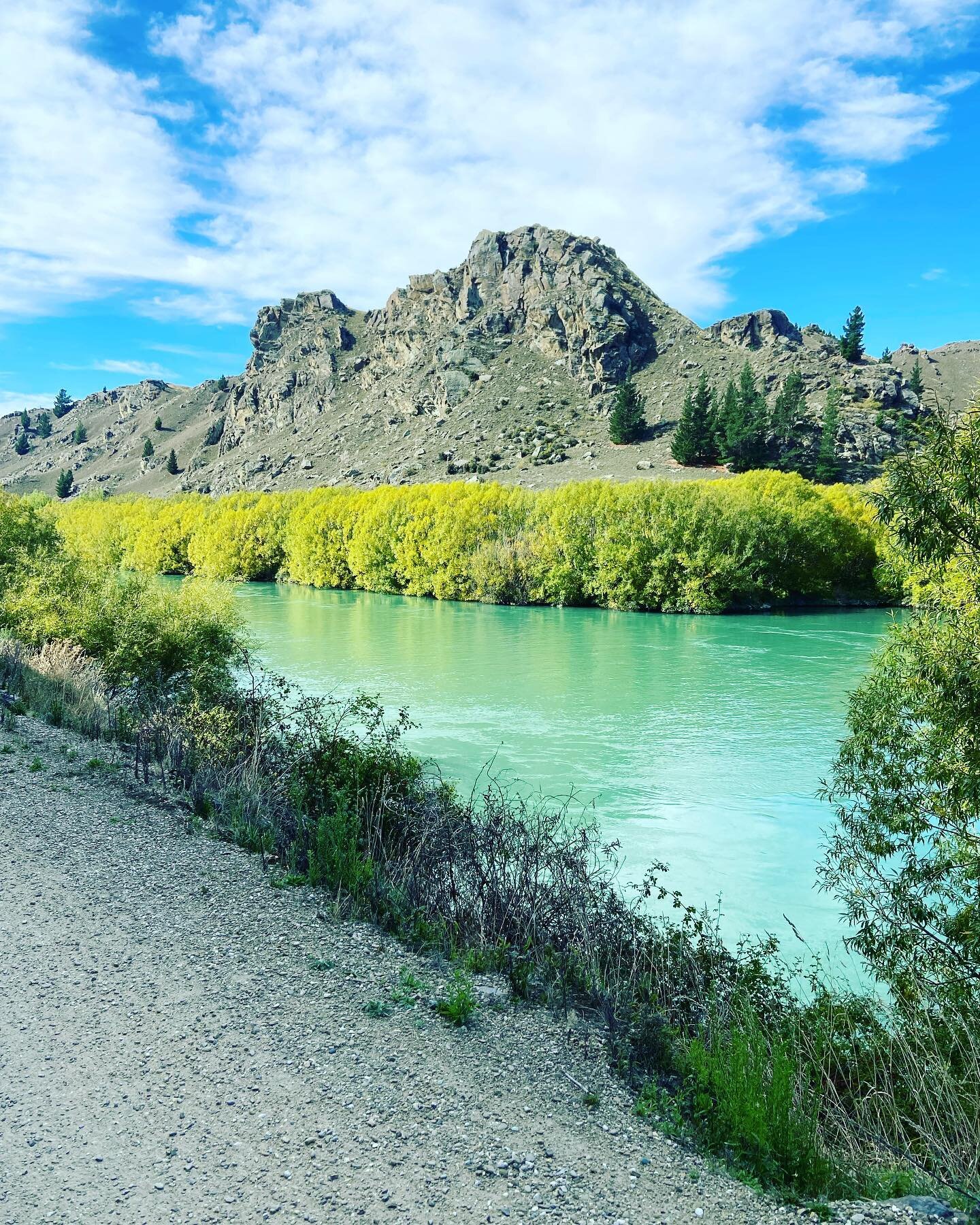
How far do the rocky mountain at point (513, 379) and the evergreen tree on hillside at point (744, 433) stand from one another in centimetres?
456

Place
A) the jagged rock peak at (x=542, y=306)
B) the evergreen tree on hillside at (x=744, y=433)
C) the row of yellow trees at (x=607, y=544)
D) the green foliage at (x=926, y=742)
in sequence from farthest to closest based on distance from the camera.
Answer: the jagged rock peak at (x=542, y=306) < the evergreen tree on hillside at (x=744, y=433) < the row of yellow trees at (x=607, y=544) < the green foliage at (x=926, y=742)

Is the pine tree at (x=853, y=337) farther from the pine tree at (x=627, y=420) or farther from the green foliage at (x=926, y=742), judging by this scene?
the green foliage at (x=926, y=742)

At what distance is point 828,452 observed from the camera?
311ft

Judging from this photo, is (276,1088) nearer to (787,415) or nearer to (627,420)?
(787,415)

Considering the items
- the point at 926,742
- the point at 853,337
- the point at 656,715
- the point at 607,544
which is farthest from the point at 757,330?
the point at 926,742

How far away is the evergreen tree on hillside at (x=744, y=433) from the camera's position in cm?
9981

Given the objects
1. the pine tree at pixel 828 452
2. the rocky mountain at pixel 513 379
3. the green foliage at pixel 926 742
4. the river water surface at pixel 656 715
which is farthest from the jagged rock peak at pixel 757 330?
the green foliage at pixel 926 742

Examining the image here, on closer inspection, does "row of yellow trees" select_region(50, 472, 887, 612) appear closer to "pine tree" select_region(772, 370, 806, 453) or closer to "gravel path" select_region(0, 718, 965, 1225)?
"pine tree" select_region(772, 370, 806, 453)

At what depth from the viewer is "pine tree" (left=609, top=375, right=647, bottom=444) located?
116 metres

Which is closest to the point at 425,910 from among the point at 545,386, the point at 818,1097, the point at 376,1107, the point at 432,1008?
the point at 432,1008

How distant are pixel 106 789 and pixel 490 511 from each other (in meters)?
62.2

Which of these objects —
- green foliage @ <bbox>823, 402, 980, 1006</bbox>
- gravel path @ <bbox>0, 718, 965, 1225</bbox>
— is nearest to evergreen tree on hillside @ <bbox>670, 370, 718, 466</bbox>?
green foliage @ <bbox>823, 402, 980, 1006</bbox>

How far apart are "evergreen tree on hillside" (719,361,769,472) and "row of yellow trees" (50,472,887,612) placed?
22.0 meters

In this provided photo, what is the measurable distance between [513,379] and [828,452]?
228 ft
